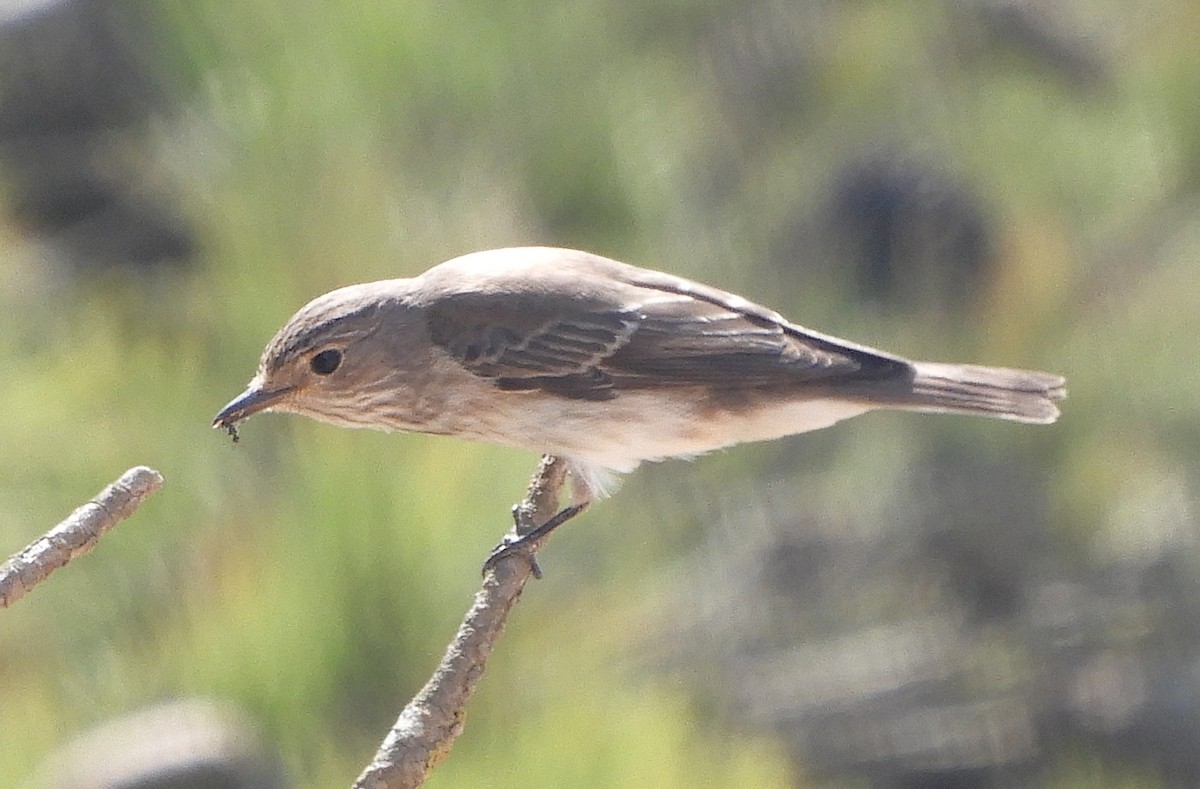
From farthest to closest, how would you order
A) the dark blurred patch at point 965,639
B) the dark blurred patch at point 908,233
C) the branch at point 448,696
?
the dark blurred patch at point 965,639 < the dark blurred patch at point 908,233 < the branch at point 448,696

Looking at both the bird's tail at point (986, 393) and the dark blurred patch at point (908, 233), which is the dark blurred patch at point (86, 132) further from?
the bird's tail at point (986, 393)

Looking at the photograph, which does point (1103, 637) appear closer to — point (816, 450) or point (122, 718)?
point (816, 450)

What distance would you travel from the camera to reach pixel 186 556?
2.33m

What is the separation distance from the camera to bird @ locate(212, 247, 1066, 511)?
231 cm

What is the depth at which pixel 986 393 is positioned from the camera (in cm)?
240

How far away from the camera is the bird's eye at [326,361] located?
2.28m

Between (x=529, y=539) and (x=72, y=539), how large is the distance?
2.84ft

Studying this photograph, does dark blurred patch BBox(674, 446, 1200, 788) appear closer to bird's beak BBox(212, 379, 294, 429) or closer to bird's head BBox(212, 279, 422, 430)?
bird's head BBox(212, 279, 422, 430)

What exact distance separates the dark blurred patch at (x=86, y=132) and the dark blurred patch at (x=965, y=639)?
1.42 meters

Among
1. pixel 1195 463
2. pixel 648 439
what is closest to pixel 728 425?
pixel 648 439

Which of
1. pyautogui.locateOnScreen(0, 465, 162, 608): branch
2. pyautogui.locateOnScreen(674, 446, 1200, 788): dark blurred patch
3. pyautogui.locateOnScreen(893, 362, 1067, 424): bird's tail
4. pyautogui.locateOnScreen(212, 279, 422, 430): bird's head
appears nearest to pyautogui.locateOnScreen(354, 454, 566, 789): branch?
pyautogui.locateOnScreen(0, 465, 162, 608): branch

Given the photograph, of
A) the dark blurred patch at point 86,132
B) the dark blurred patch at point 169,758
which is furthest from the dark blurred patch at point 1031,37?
the dark blurred patch at point 169,758

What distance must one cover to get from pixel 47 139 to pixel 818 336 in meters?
1.99

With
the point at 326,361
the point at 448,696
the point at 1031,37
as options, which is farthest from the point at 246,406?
the point at 1031,37
